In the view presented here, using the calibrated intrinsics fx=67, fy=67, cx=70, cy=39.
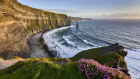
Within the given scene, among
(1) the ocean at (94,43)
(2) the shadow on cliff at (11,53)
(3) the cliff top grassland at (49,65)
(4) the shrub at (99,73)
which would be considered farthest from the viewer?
(1) the ocean at (94,43)

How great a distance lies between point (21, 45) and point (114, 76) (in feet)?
80.5

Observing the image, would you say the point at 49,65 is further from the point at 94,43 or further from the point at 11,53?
the point at 94,43

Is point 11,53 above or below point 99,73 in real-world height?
below

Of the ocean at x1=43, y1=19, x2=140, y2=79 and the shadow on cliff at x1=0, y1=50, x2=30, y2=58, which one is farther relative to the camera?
the ocean at x1=43, y1=19, x2=140, y2=79

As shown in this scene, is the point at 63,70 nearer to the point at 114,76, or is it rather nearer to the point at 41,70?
the point at 41,70

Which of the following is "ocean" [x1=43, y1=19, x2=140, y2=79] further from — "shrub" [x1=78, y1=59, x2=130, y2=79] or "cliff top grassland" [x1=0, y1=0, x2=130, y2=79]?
"shrub" [x1=78, y1=59, x2=130, y2=79]

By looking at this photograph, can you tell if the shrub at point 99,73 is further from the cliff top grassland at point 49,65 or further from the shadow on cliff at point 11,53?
the shadow on cliff at point 11,53

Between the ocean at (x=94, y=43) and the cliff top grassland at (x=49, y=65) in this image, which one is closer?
the cliff top grassland at (x=49, y=65)

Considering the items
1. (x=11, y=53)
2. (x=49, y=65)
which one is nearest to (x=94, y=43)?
(x=49, y=65)

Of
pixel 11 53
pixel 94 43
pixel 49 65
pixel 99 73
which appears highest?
pixel 99 73

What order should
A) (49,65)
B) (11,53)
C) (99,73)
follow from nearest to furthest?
1. (99,73)
2. (49,65)
3. (11,53)

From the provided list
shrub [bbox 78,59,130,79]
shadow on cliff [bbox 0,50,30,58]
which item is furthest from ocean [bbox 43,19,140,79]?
shrub [bbox 78,59,130,79]

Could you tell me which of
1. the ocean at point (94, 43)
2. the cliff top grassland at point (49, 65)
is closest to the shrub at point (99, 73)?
the cliff top grassland at point (49, 65)

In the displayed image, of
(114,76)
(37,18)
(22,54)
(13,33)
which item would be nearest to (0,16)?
(13,33)
